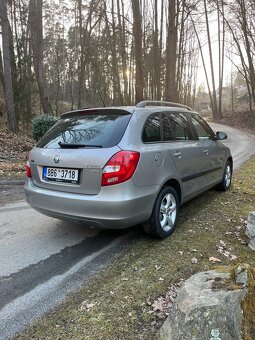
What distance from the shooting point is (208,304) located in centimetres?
227

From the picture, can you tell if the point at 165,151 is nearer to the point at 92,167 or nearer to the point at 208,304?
the point at 92,167

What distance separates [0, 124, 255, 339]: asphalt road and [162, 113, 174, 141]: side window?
1419mm

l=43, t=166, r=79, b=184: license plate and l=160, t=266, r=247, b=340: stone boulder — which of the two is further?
l=43, t=166, r=79, b=184: license plate

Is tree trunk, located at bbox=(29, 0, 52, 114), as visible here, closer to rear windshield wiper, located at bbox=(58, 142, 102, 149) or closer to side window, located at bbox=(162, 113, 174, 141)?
side window, located at bbox=(162, 113, 174, 141)

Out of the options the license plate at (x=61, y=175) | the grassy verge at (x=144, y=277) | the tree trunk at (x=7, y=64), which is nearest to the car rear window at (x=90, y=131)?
the license plate at (x=61, y=175)

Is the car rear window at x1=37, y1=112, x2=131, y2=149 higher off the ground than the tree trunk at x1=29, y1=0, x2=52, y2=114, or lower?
lower

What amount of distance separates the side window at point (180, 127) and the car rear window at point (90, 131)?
3.45ft

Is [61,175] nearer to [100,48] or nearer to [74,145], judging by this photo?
[74,145]

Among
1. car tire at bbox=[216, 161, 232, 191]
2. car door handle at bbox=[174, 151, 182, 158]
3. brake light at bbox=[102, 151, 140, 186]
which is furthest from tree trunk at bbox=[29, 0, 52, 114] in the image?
brake light at bbox=[102, 151, 140, 186]

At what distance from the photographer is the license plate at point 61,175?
4004 millimetres

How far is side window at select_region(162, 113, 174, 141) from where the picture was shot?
4.72 meters

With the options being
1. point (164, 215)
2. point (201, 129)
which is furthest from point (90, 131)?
point (201, 129)

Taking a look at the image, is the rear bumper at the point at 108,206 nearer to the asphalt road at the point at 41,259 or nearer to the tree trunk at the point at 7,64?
the asphalt road at the point at 41,259

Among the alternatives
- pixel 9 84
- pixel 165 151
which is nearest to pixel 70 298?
pixel 165 151
